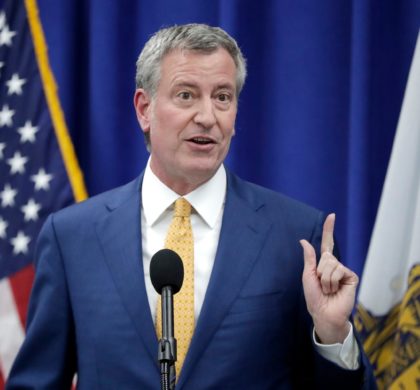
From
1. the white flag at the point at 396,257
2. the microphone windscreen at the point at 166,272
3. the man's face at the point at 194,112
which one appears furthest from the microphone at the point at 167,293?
the white flag at the point at 396,257

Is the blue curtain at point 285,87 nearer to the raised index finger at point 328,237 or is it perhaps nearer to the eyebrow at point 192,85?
the eyebrow at point 192,85

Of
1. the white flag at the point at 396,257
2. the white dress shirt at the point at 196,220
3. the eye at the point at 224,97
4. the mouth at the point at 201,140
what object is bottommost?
the white flag at the point at 396,257

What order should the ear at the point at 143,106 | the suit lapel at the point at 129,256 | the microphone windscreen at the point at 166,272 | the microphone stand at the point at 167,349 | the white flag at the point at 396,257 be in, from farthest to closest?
1. the white flag at the point at 396,257
2. the ear at the point at 143,106
3. the suit lapel at the point at 129,256
4. the microphone windscreen at the point at 166,272
5. the microphone stand at the point at 167,349

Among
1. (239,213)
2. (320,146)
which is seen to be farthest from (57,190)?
(239,213)

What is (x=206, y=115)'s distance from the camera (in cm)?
203

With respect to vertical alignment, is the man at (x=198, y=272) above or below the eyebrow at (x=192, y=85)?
below

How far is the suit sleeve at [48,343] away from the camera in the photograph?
202 cm

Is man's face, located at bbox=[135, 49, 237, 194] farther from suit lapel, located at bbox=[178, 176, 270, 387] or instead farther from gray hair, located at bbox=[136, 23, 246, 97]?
suit lapel, located at bbox=[178, 176, 270, 387]

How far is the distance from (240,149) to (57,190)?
68 centimetres

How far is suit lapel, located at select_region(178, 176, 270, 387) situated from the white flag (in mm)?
649

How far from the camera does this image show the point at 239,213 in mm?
2100

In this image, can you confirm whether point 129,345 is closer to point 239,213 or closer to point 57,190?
point 239,213

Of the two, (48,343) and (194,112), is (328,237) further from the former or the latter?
(48,343)

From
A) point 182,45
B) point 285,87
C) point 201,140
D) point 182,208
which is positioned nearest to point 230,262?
point 182,208
